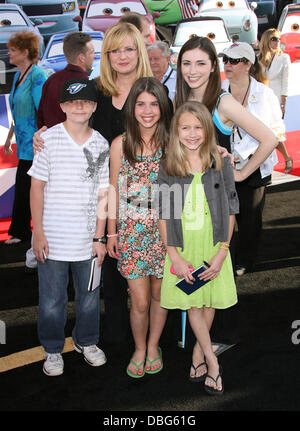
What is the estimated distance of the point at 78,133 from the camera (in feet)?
10.5

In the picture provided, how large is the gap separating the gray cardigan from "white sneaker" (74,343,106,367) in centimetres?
104

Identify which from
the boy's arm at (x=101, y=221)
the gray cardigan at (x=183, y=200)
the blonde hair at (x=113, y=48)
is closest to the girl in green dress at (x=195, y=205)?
the gray cardigan at (x=183, y=200)

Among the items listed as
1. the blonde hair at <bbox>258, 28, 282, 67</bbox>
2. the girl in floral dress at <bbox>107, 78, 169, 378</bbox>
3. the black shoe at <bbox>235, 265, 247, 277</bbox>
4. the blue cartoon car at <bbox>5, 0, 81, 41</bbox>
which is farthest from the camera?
the blue cartoon car at <bbox>5, 0, 81, 41</bbox>

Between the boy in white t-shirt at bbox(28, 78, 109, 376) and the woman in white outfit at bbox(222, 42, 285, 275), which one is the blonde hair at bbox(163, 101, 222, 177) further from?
the woman in white outfit at bbox(222, 42, 285, 275)

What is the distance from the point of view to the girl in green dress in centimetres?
300

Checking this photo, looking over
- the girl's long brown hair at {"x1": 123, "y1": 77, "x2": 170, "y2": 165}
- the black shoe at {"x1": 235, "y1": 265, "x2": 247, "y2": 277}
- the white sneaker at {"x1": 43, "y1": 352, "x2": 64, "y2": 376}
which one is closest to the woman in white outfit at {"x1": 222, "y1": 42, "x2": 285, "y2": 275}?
the black shoe at {"x1": 235, "y1": 265, "x2": 247, "y2": 277}

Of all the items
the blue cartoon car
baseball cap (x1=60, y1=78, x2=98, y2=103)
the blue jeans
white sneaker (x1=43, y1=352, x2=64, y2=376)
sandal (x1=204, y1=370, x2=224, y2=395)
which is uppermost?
the blue cartoon car

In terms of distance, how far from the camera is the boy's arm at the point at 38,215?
318 cm

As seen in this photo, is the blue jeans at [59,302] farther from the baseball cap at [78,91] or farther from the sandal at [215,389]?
the baseball cap at [78,91]

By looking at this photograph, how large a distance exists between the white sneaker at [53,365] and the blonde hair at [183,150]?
4.63ft

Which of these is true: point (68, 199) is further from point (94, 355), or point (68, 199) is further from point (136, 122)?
point (94, 355)

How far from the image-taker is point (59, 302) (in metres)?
3.37
